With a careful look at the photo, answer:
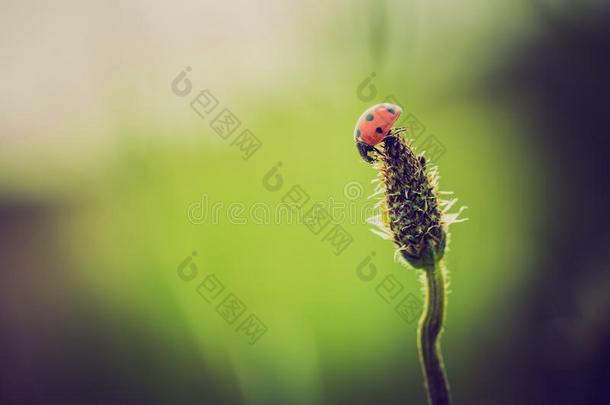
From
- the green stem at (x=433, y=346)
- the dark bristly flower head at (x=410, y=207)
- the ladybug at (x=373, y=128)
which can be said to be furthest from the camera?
the ladybug at (x=373, y=128)

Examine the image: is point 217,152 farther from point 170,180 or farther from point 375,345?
point 375,345

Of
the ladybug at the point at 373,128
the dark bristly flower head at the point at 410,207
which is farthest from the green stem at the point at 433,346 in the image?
the ladybug at the point at 373,128

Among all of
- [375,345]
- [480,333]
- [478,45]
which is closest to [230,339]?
[375,345]

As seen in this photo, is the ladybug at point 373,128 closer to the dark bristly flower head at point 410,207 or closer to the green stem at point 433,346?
the dark bristly flower head at point 410,207

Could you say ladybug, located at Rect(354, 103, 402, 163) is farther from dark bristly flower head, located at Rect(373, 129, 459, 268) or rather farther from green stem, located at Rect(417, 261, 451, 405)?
green stem, located at Rect(417, 261, 451, 405)

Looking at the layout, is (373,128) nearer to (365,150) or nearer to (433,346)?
(365,150)

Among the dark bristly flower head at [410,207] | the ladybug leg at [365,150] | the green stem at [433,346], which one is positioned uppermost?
the ladybug leg at [365,150]
